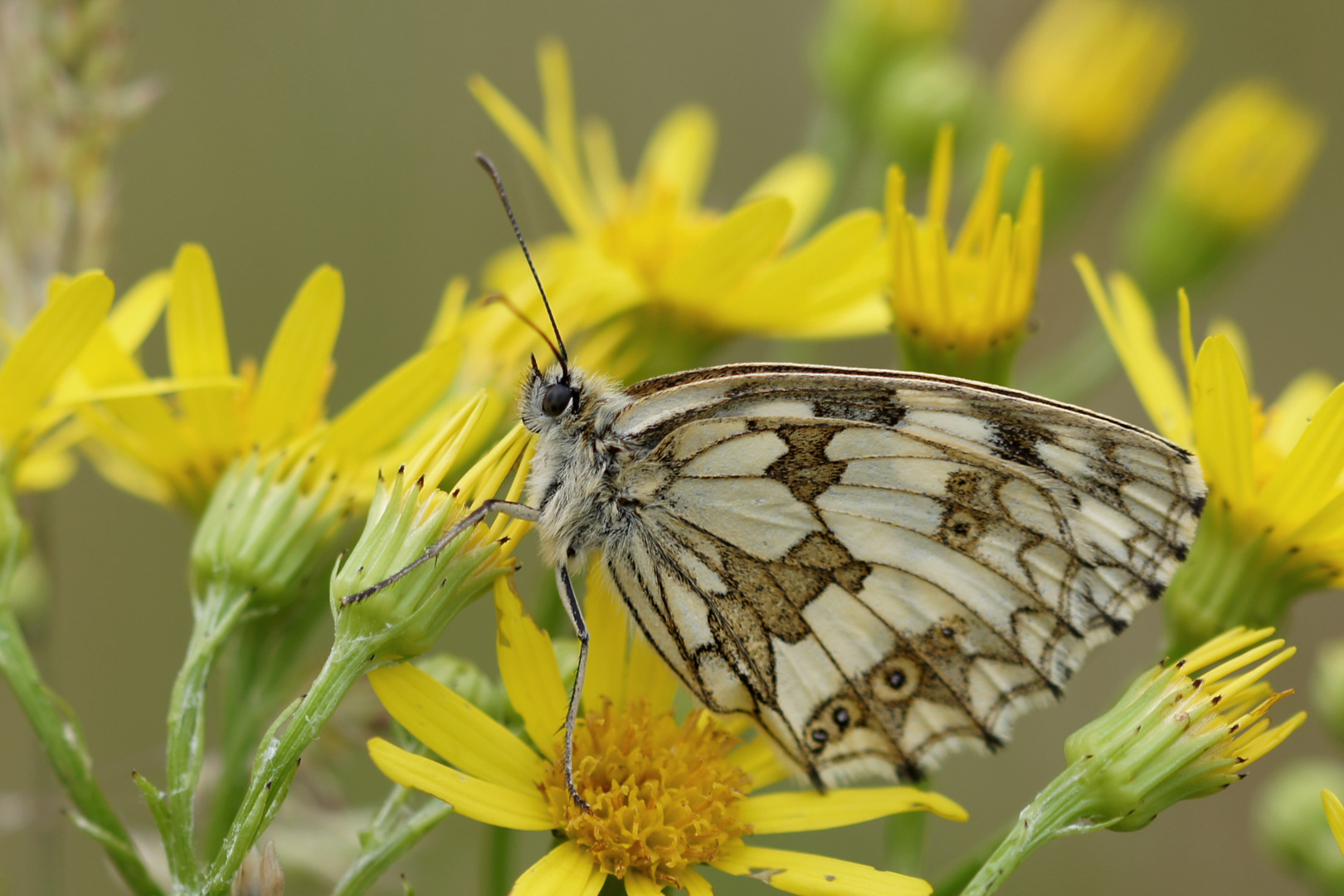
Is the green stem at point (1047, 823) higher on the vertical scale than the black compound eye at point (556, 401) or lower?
lower

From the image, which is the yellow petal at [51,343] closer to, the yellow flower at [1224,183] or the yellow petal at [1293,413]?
the yellow petal at [1293,413]

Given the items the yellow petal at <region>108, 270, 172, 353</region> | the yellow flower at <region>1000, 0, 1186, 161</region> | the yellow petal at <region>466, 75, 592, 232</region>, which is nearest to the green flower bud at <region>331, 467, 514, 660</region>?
the yellow petal at <region>108, 270, 172, 353</region>

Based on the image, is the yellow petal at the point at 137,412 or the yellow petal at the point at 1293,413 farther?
the yellow petal at the point at 1293,413

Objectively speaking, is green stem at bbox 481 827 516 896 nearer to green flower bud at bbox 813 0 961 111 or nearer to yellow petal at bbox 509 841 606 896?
yellow petal at bbox 509 841 606 896

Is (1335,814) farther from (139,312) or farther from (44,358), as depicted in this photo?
(139,312)

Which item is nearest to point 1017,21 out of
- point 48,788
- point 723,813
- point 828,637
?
point 828,637

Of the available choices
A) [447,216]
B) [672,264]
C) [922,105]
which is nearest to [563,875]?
[672,264]

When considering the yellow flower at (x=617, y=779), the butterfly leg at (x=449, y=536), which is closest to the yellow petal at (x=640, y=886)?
the yellow flower at (x=617, y=779)
